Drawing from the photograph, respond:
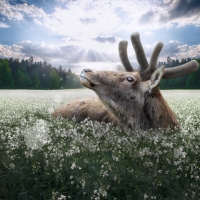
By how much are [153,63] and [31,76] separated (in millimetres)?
103350

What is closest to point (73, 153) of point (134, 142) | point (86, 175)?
point (86, 175)

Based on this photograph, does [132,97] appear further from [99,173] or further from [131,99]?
[99,173]

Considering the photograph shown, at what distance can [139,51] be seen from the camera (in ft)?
26.9

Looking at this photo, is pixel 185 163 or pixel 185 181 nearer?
pixel 185 181

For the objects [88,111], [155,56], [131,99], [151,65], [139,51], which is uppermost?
[139,51]

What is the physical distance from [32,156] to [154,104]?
11.5 ft

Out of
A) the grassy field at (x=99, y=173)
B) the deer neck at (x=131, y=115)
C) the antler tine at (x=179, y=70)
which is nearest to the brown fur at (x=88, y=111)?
the deer neck at (x=131, y=115)

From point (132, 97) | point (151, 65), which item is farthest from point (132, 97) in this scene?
point (151, 65)

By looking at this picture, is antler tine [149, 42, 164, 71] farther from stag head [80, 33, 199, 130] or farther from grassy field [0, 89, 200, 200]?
grassy field [0, 89, 200, 200]

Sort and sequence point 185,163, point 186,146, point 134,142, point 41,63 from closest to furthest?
1. point 185,163
2. point 186,146
3. point 134,142
4. point 41,63

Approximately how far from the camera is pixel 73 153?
15.1ft

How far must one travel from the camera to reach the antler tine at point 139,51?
810cm

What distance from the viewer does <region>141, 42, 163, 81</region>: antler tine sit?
775cm

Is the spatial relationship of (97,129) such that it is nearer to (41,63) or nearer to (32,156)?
(32,156)
